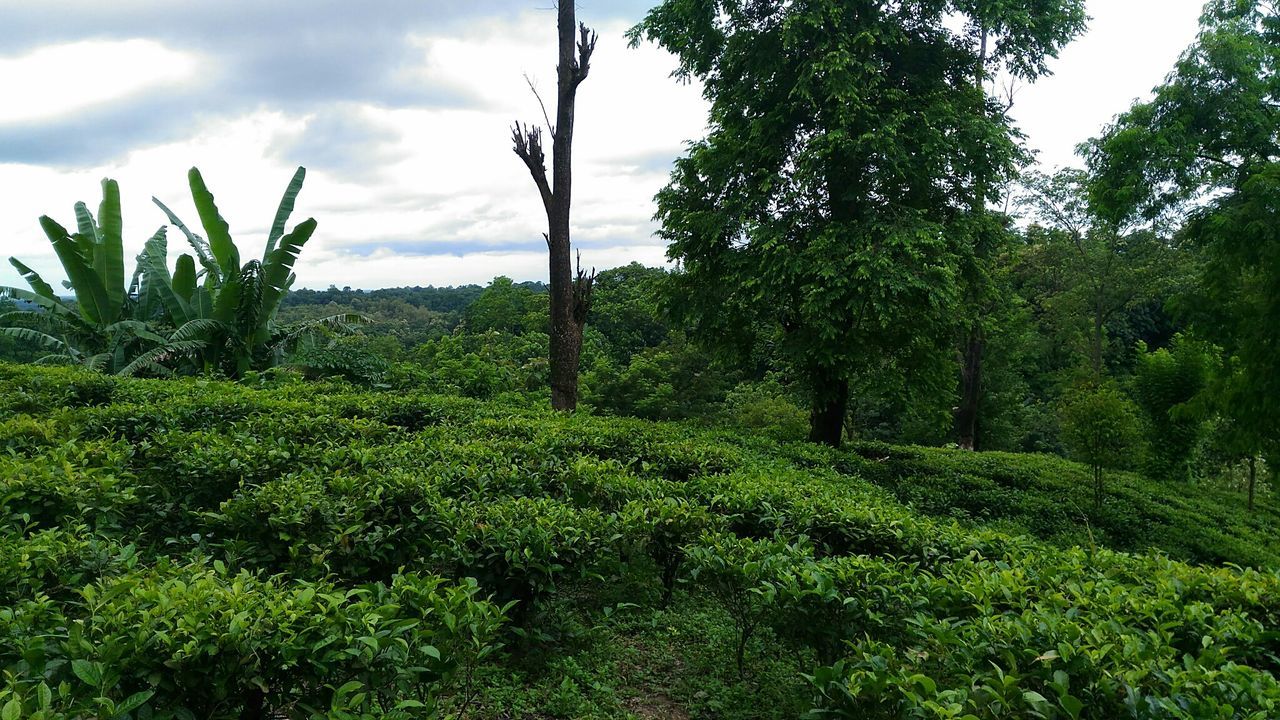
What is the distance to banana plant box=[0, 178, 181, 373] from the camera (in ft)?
37.1

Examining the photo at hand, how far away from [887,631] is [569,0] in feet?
30.7

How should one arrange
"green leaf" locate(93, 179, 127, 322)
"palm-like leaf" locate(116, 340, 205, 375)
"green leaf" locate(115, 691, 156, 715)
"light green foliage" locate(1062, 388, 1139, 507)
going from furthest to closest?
"green leaf" locate(93, 179, 127, 322)
"light green foliage" locate(1062, 388, 1139, 507)
"palm-like leaf" locate(116, 340, 205, 375)
"green leaf" locate(115, 691, 156, 715)

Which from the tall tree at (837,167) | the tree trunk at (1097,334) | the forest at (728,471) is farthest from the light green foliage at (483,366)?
the tree trunk at (1097,334)

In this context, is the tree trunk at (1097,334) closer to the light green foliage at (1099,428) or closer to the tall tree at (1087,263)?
the tall tree at (1087,263)

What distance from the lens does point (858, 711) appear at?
86.4 inches

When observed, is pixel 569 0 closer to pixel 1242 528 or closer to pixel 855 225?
pixel 855 225

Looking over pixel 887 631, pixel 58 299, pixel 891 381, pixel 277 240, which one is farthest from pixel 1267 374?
pixel 58 299

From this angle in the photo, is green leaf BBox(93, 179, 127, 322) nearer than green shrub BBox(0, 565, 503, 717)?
No

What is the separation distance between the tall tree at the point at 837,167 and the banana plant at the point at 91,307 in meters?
9.45

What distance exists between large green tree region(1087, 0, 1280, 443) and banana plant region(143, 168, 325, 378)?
13.0 metres

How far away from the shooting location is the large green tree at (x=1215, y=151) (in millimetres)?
8203

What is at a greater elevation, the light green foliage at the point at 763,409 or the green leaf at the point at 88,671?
the green leaf at the point at 88,671

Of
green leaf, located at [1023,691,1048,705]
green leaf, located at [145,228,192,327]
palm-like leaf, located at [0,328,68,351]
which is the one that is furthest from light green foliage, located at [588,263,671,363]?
green leaf, located at [1023,691,1048,705]

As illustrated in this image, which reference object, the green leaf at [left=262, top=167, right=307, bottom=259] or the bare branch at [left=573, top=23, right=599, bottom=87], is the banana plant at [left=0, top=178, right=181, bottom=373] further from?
the bare branch at [left=573, top=23, right=599, bottom=87]
